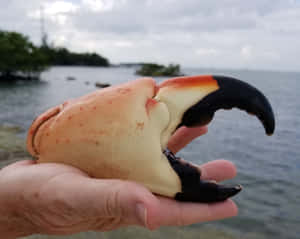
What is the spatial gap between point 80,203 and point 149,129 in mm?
567

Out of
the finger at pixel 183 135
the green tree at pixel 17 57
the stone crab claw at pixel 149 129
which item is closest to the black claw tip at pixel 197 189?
the stone crab claw at pixel 149 129

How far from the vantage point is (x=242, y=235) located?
6.28m

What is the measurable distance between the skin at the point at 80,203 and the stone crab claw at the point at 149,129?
3.7 inches

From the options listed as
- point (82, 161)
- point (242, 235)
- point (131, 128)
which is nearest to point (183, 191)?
point (131, 128)

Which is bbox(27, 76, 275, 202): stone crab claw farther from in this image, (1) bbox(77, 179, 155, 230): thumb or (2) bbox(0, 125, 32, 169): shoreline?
(2) bbox(0, 125, 32, 169): shoreline

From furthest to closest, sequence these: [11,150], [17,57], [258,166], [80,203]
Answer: [17,57]
[258,166]
[11,150]
[80,203]

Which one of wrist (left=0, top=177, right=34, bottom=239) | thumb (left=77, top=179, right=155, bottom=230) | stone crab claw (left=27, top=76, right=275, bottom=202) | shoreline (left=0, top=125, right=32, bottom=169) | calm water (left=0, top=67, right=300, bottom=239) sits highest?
stone crab claw (left=27, top=76, right=275, bottom=202)

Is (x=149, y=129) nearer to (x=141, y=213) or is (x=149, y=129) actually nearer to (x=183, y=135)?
(x=141, y=213)

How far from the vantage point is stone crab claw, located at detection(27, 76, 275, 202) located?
175cm

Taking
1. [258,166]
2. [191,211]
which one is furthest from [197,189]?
[258,166]

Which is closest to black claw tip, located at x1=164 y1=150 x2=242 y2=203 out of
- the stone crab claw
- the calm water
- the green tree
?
the stone crab claw

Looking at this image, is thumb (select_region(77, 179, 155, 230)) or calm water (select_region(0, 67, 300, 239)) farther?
calm water (select_region(0, 67, 300, 239))

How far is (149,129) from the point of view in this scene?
176 centimetres

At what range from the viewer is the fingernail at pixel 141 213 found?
4.63ft
